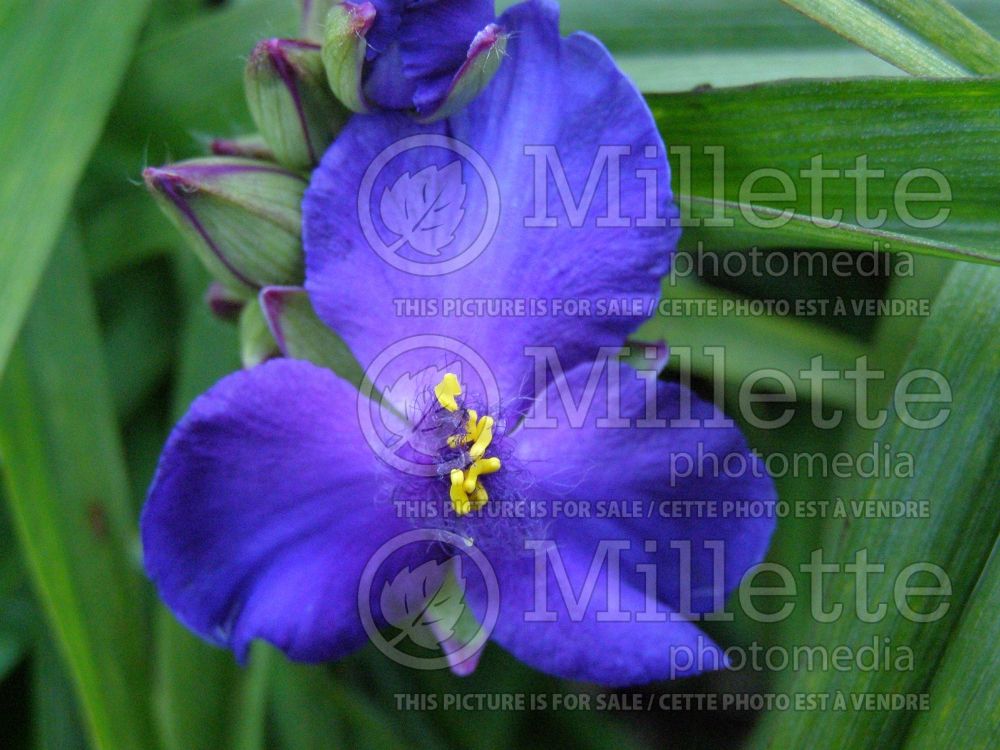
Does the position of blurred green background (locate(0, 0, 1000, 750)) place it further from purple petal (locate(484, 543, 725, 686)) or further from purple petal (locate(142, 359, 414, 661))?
purple petal (locate(142, 359, 414, 661))

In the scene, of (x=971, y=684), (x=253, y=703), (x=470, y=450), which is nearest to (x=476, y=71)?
(x=470, y=450)

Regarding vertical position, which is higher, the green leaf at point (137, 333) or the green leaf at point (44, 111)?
the green leaf at point (44, 111)

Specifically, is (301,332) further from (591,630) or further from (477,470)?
(591,630)

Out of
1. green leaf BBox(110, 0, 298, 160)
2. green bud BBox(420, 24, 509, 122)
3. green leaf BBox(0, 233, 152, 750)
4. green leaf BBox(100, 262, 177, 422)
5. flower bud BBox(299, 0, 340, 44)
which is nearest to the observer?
green bud BBox(420, 24, 509, 122)

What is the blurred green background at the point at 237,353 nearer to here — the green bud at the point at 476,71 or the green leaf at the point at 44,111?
the green leaf at the point at 44,111

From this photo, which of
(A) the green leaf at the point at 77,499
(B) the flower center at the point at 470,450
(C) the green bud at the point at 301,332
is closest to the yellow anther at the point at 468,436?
(B) the flower center at the point at 470,450

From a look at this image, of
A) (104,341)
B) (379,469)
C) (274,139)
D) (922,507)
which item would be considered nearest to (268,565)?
(379,469)

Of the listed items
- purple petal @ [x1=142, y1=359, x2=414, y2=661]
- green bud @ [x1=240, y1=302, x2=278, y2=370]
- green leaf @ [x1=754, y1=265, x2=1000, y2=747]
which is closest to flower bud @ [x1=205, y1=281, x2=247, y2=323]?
green bud @ [x1=240, y1=302, x2=278, y2=370]
